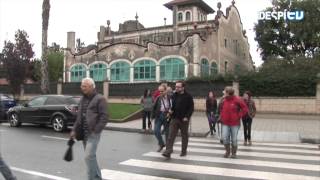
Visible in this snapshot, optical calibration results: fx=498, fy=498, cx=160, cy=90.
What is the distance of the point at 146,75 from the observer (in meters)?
43.6

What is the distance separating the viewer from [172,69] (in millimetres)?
42031

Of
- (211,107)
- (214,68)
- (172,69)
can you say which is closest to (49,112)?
(211,107)

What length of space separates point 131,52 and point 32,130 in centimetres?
2582

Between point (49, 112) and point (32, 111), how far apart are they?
99 cm

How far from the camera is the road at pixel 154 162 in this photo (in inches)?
377

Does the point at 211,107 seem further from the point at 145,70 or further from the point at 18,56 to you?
the point at 145,70

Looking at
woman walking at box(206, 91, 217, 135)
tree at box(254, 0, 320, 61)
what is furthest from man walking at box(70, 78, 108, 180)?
tree at box(254, 0, 320, 61)

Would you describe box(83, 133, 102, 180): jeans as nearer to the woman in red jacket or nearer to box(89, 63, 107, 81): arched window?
the woman in red jacket

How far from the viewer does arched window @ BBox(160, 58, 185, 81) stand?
136ft

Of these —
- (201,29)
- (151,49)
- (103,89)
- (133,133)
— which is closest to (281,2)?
(201,29)

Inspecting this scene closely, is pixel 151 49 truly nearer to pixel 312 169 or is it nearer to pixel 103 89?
pixel 103 89

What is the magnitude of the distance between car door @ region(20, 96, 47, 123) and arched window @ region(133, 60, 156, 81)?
22887mm

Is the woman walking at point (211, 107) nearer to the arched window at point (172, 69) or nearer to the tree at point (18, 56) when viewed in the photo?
the arched window at point (172, 69)

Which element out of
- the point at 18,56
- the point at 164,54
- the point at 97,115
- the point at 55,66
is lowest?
the point at 97,115
